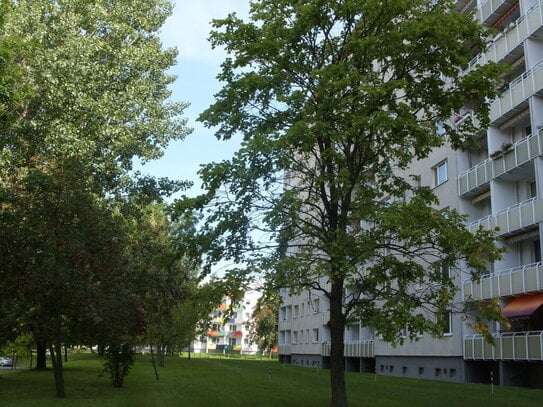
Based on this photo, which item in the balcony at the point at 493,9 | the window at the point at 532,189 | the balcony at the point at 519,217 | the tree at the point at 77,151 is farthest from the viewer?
the balcony at the point at 493,9

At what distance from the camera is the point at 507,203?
25.7 m

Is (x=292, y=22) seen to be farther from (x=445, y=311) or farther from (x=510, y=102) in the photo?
(x=510, y=102)

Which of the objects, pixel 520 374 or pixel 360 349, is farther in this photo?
pixel 360 349

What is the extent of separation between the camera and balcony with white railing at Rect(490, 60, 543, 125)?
75.9ft

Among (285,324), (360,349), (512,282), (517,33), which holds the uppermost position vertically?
(517,33)

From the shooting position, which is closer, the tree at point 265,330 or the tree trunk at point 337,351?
the tree trunk at point 337,351

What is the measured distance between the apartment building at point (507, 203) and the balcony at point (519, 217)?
4cm

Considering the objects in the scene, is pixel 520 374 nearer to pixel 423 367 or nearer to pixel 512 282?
pixel 512 282

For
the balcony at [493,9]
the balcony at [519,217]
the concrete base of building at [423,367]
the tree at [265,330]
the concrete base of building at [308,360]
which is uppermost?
the balcony at [493,9]

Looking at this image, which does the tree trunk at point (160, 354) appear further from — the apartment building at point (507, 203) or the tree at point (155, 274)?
the apartment building at point (507, 203)

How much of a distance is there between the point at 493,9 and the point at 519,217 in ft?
32.0

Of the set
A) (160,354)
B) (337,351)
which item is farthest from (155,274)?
(160,354)

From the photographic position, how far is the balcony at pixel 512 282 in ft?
71.9

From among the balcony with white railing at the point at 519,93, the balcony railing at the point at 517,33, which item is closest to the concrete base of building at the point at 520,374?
the balcony with white railing at the point at 519,93
